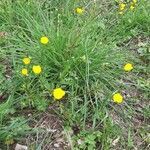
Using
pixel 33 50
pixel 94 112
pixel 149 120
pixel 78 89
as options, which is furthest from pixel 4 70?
pixel 149 120

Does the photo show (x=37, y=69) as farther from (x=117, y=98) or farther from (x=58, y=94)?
(x=117, y=98)

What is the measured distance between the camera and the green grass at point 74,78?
2.84 meters

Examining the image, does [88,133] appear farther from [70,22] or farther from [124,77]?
[70,22]

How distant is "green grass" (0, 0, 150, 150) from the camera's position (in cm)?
284

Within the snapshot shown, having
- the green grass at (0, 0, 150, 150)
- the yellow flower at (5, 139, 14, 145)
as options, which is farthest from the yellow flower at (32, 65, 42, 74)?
the yellow flower at (5, 139, 14, 145)

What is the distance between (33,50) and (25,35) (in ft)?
0.97

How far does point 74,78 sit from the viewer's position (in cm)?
311

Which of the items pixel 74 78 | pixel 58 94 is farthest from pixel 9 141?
pixel 74 78

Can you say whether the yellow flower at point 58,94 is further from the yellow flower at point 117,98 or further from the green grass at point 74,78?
the yellow flower at point 117,98

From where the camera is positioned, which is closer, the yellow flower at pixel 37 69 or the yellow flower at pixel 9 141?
the yellow flower at pixel 9 141

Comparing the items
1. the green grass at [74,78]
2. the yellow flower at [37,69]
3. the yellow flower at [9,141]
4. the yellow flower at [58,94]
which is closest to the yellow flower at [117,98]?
the green grass at [74,78]

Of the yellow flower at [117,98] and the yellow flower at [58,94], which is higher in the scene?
the yellow flower at [58,94]

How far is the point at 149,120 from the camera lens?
10.1 ft

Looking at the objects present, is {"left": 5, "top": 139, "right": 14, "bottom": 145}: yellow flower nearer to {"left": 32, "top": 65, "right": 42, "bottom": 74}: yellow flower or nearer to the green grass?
the green grass
